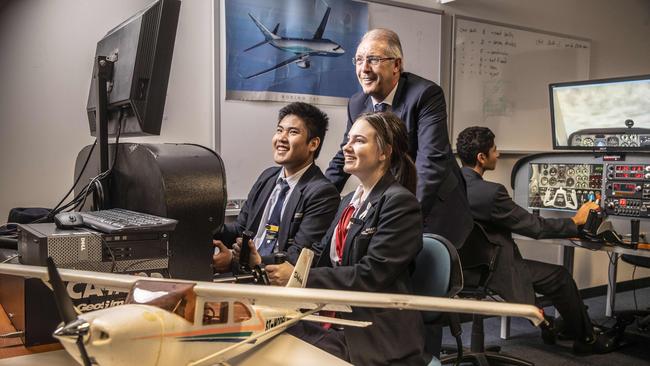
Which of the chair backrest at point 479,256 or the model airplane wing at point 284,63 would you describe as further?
the model airplane wing at point 284,63

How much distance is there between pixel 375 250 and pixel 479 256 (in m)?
1.32

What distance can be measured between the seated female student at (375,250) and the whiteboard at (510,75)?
81.4 inches

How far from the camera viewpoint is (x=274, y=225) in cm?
202

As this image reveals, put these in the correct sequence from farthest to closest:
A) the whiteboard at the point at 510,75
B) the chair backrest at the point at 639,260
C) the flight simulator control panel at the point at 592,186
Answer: the whiteboard at the point at 510,75 → the chair backrest at the point at 639,260 → the flight simulator control panel at the point at 592,186

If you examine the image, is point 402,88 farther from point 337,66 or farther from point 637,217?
point 637,217

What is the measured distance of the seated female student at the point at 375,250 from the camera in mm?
1457

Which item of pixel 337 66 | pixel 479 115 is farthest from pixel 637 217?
pixel 337 66

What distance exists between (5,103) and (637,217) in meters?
3.32

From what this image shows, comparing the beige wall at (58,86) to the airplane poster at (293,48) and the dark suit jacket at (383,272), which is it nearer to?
the airplane poster at (293,48)

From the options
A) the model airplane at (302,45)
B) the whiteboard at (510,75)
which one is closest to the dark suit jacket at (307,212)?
the model airplane at (302,45)

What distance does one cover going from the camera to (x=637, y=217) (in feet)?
9.75

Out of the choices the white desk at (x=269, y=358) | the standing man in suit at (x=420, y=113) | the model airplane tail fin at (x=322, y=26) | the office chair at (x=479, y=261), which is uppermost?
the model airplane tail fin at (x=322, y=26)

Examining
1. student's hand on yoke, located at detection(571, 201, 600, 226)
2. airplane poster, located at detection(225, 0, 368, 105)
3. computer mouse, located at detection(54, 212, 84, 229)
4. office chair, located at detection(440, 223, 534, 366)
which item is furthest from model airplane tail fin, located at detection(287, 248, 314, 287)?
student's hand on yoke, located at detection(571, 201, 600, 226)

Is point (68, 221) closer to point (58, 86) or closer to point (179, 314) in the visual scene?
point (179, 314)
